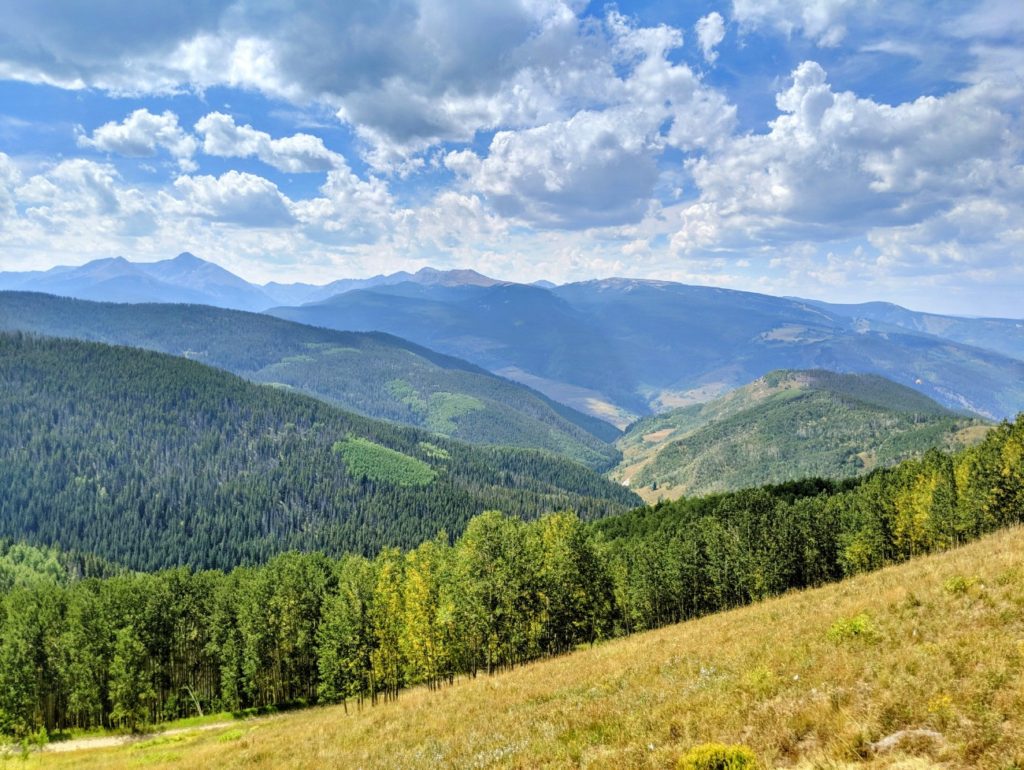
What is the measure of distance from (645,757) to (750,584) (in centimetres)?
6978

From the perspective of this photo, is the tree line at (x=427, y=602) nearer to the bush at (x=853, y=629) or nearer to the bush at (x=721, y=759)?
the bush at (x=853, y=629)

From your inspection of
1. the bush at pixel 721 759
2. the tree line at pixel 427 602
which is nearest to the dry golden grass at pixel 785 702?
the bush at pixel 721 759

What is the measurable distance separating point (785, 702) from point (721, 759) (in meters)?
4.35

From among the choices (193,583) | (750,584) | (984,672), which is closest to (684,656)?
(984,672)

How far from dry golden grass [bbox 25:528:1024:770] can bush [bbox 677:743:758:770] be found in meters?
1.10

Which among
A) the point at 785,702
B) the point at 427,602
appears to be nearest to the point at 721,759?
the point at 785,702

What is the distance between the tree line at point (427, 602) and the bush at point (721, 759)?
41.7 m

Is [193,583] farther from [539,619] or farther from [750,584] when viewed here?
[750,584]

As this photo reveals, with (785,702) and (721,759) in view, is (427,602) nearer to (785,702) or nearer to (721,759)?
(785,702)

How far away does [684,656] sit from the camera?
25266mm

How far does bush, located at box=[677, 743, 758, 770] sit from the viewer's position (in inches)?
434

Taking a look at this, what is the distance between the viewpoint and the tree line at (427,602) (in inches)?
2221

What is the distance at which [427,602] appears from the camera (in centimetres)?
5781

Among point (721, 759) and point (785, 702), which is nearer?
point (721, 759)
